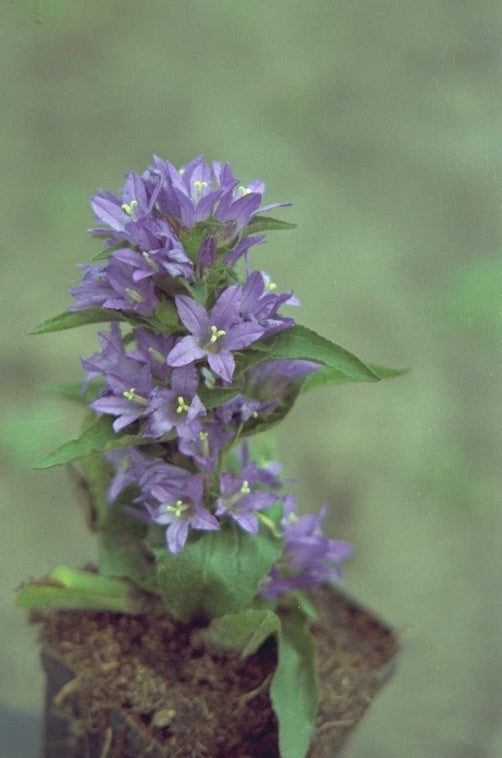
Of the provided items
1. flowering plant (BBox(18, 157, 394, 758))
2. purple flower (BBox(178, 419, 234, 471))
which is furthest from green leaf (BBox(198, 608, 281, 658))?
purple flower (BBox(178, 419, 234, 471))

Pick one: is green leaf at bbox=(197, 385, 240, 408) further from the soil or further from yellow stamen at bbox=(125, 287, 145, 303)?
the soil

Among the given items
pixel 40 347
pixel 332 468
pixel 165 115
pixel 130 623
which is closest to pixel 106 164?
pixel 165 115

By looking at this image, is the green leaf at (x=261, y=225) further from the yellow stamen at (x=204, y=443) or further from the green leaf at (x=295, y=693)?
the green leaf at (x=295, y=693)

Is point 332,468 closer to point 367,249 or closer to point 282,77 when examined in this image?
point 367,249

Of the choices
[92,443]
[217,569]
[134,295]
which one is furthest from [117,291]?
[217,569]

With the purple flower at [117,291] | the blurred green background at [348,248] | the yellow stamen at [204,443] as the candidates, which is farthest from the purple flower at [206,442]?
the blurred green background at [348,248]
